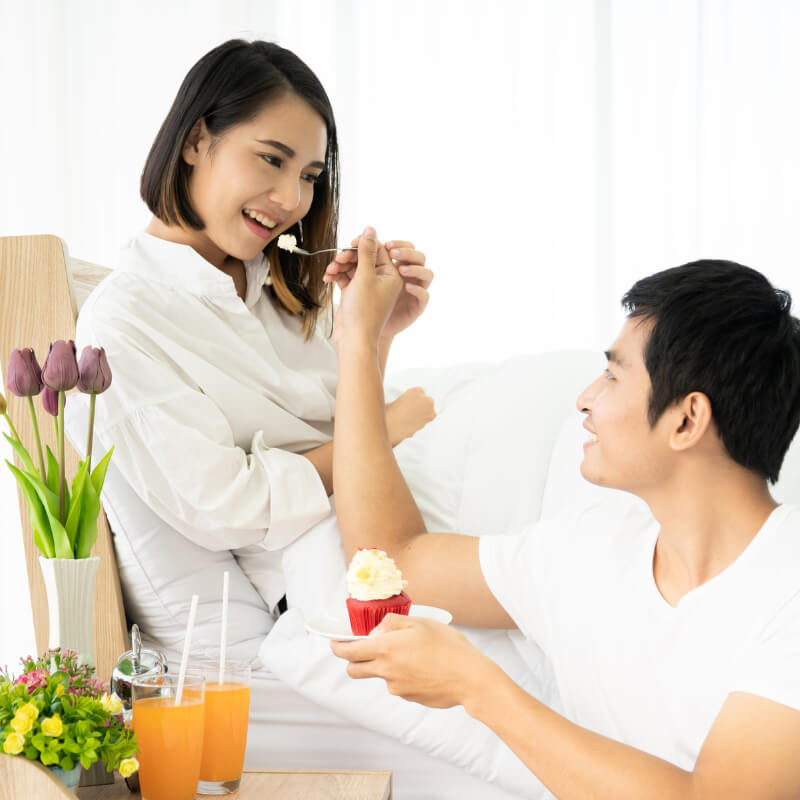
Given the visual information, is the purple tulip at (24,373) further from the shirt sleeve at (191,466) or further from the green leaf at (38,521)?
the shirt sleeve at (191,466)

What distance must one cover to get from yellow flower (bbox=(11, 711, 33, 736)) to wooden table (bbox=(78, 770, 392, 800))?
0.67 ft

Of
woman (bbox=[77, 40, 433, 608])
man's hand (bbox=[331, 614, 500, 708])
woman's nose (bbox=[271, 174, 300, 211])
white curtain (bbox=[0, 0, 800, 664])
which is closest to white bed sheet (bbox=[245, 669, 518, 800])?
woman (bbox=[77, 40, 433, 608])

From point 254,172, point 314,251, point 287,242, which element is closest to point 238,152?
point 254,172

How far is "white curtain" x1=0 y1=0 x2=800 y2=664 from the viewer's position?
3.35 m

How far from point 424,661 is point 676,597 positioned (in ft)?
1.13

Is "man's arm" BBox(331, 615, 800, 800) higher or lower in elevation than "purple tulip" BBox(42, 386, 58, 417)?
lower

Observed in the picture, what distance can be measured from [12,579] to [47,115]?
1.61 metres

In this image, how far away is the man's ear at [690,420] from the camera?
1.15 metres

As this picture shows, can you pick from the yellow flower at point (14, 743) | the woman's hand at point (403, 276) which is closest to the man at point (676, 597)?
the yellow flower at point (14, 743)

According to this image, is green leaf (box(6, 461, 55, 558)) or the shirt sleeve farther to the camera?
the shirt sleeve

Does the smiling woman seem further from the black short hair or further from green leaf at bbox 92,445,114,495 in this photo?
the black short hair

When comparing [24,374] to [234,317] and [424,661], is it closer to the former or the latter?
[234,317]

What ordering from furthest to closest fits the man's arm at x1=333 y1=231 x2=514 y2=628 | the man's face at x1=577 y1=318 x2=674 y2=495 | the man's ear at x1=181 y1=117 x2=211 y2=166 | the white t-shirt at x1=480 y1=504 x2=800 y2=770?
the man's ear at x1=181 y1=117 x2=211 y2=166 → the man's arm at x1=333 y1=231 x2=514 y2=628 → the man's face at x1=577 y1=318 x2=674 y2=495 → the white t-shirt at x1=480 y1=504 x2=800 y2=770

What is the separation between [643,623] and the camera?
47.8 inches
